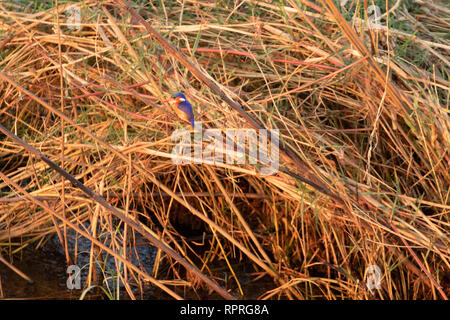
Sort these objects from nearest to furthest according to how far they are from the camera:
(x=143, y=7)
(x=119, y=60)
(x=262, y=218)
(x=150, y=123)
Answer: (x=150, y=123)
(x=119, y=60)
(x=143, y=7)
(x=262, y=218)

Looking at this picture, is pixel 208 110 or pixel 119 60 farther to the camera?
pixel 119 60

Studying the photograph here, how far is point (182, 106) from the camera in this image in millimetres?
1344

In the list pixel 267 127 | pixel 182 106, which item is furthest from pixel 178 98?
Answer: pixel 267 127

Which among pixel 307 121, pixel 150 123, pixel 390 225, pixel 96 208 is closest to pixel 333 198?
pixel 390 225

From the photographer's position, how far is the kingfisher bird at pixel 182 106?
1.34 meters

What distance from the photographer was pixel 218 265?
2100 mm

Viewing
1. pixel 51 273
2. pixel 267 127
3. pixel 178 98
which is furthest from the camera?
pixel 51 273

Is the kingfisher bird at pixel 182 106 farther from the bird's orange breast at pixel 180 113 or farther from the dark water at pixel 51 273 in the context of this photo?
the dark water at pixel 51 273

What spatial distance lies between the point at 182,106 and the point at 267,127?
1.33 feet

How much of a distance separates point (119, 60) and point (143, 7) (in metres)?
0.32

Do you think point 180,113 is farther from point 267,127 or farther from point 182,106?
point 267,127

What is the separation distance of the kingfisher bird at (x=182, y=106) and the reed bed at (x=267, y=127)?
14 centimetres
